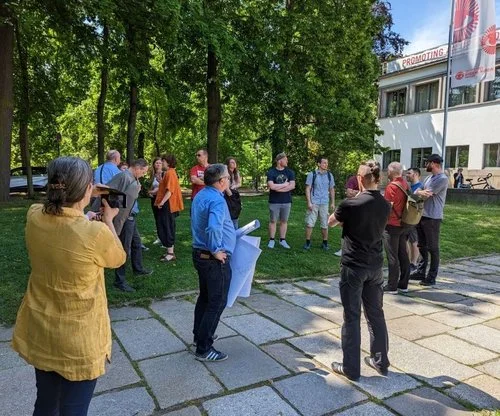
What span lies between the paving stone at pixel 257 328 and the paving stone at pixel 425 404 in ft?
4.54

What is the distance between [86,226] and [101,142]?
17001 mm

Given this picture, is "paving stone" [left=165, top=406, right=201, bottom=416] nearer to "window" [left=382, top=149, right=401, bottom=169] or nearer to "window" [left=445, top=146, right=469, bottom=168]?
"window" [left=445, top=146, right=469, bottom=168]

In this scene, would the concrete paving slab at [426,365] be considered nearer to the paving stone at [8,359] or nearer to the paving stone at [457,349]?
the paving stone at [457,349]

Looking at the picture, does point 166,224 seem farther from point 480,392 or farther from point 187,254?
point 480,392

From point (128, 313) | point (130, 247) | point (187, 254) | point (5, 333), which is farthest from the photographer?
point (187, 254)

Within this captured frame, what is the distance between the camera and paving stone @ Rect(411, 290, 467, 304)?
5.74 m

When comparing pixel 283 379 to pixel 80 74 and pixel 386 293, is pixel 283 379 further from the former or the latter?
pixel 80 74

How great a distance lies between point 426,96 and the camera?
2755 cm

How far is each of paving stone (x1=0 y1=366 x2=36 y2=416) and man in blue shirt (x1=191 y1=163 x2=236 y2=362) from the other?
1303mm

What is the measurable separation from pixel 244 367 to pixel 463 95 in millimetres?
25735

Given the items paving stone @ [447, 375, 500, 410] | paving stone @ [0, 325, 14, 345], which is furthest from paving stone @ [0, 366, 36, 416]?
paving stone @ [447, 375, 500, 410]

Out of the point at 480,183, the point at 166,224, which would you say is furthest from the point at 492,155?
the point at 166,224

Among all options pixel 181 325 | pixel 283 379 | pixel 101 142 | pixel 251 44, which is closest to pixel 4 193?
pixel 101 142

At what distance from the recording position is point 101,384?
3264 millimetres
